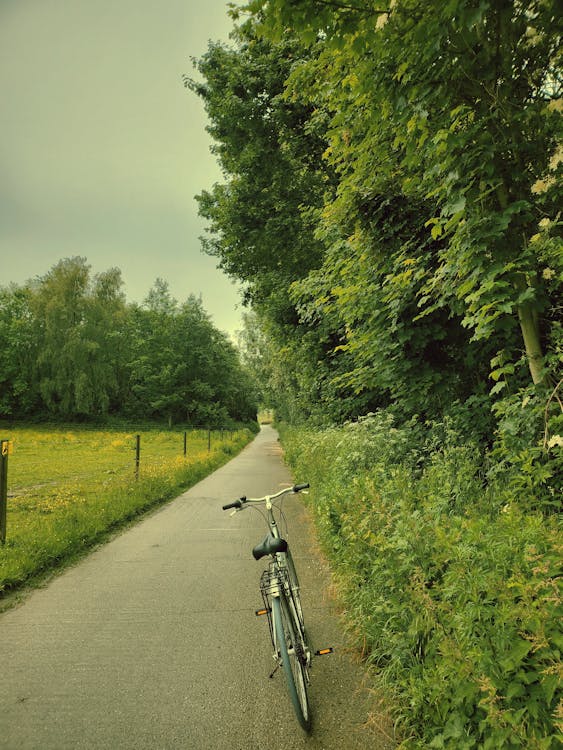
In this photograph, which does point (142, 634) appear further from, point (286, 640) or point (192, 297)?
point (192, 297)

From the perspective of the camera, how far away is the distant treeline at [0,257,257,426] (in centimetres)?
4178

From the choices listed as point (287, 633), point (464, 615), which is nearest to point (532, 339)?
point (464, 615)

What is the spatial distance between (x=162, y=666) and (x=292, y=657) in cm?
122

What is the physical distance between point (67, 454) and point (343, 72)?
22082mm

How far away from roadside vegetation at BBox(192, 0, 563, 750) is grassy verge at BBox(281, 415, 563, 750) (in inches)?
0.5

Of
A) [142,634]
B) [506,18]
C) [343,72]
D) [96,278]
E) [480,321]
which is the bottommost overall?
[142,634]

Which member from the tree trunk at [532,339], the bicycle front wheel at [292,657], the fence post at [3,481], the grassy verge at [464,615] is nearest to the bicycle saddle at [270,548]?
the bicycle front wheel at [292,657]

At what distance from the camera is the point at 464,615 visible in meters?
1.91

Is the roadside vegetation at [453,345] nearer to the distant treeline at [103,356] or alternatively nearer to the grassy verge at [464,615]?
the grassy verge at [464,615]

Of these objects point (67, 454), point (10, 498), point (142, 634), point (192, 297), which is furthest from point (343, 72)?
point (192, 297)

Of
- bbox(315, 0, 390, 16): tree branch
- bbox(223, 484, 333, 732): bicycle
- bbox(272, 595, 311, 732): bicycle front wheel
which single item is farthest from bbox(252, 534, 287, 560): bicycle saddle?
bbox(315, 0, 390, 16): tree branch

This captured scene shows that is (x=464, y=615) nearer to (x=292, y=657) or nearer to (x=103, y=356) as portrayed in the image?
(x=292, y=657)

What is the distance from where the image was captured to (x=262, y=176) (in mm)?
12359

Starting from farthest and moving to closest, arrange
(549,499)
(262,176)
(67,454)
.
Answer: (67,454), (262,176), (549,499)
